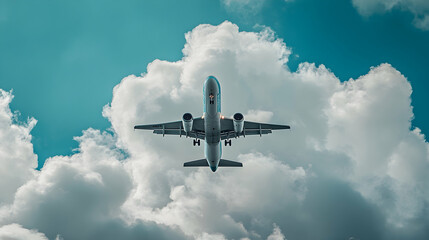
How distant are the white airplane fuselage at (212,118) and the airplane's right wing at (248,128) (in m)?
3.38

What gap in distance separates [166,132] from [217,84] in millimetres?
16745

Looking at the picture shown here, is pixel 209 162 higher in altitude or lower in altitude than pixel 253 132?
lower

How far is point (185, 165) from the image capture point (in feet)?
211

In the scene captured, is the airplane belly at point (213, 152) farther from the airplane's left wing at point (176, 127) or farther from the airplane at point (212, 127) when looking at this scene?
the airplane's left wing at point (176, 127)

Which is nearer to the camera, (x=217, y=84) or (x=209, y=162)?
(x=217, y=84)

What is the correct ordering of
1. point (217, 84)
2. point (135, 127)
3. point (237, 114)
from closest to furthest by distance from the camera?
point (217, 84)
point (237, 114)
point (135, 127)

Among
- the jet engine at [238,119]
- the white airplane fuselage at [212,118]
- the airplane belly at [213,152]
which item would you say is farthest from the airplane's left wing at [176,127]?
the jet engine at [238,119]

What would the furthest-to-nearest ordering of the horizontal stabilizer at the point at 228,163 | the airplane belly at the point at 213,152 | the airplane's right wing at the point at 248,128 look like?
the horizontal stabilizer at the point at 228,163 → the airplane's right wing at the point at 248,128 → the airplane belly at the point at 213,152

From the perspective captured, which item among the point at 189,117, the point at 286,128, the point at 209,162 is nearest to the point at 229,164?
the point at 209,162

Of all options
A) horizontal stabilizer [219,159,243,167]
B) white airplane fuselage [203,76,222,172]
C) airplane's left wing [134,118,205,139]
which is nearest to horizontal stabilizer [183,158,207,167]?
horizontal stabilizer [219,159,243,167]

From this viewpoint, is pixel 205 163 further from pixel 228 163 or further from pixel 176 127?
pixel 176 127

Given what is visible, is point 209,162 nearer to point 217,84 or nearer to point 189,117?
point 189,117

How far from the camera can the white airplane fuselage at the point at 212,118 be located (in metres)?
47.8

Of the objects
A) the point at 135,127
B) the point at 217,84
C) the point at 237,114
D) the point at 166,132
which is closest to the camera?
the point at 217,84
